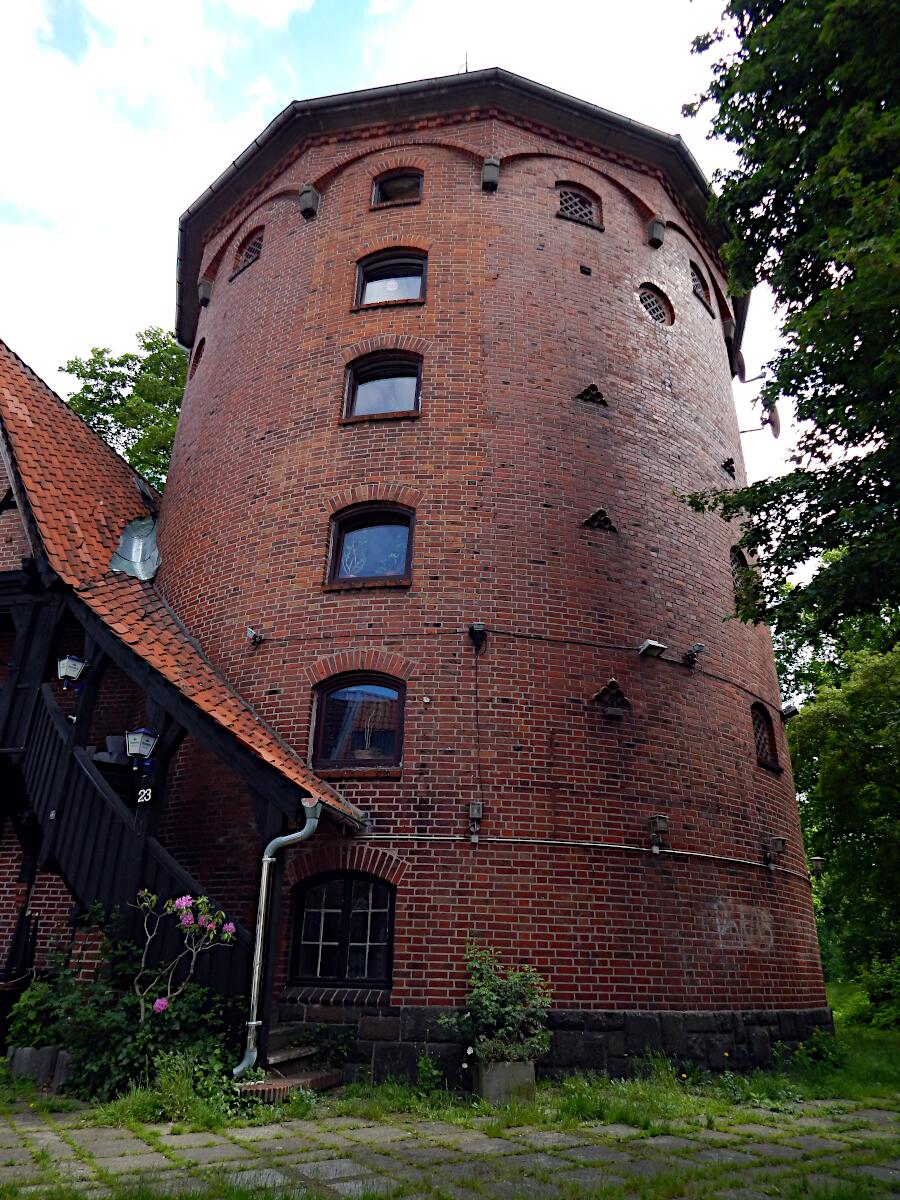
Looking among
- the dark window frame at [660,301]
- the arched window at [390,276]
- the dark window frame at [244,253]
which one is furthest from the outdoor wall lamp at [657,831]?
the dark window frame at [244,253]

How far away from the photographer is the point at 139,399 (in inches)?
743

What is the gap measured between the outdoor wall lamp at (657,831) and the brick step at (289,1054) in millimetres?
4046

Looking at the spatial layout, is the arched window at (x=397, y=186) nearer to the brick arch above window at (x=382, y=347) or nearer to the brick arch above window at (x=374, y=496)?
the brick arch above window at (x=382, y=347)

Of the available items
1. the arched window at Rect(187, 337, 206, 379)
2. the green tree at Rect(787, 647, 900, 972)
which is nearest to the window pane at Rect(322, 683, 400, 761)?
the arched window at Rect(187, 337, 206, 379)

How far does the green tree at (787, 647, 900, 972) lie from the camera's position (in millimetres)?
16047

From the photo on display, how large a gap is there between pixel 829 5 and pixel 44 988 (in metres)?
11.0

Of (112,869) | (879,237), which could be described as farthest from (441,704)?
(879,237)

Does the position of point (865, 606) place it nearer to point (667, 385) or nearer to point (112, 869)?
point (667, 385)

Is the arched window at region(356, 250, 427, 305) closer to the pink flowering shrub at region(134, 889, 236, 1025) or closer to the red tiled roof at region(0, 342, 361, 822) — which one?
the red tiled roof at region(0, 342, 361, 822)

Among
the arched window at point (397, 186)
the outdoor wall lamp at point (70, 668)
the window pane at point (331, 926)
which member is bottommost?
the window pane at point (331, 926)

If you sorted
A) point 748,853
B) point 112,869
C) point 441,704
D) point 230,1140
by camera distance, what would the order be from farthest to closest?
1. point 748,853
2. point 441,704
3. point 112,869
4. point 230,1140

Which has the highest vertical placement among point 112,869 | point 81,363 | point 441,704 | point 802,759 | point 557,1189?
point 81,363

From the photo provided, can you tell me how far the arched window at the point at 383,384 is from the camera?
39.0 ft

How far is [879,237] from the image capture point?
6.15 meters
